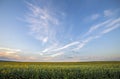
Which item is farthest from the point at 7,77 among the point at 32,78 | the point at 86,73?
the point at 86,73

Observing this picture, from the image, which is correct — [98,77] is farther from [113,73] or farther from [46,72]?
[46,72]

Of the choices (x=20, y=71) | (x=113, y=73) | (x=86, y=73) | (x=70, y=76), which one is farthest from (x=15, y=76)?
(x=113, y=73)

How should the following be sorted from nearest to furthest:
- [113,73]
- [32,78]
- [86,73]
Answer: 1. [32,78]
2. [86,73]
3. [113,73]

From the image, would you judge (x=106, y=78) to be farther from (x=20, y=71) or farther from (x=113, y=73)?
(x=20, y=71)

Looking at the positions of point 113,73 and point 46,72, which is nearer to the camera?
point 46,72

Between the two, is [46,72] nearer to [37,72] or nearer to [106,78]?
[37,72]

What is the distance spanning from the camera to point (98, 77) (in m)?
16.9

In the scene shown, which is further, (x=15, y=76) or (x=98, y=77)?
(x=98, y=77)

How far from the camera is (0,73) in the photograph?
15820 mm

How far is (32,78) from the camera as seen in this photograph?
15602mm

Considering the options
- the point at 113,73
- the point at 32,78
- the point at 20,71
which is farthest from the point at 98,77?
the point at 20,71

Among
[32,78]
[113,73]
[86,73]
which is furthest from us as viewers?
[113,73]

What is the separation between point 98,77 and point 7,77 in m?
8.26

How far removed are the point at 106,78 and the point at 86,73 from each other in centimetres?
194
